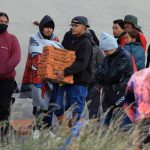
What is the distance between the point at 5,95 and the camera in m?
8.55

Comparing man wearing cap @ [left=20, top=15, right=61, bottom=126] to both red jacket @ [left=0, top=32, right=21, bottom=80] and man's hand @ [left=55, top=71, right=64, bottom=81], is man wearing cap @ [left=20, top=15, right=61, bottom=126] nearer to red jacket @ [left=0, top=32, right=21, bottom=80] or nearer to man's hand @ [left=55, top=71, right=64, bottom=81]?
red jacket @ [left=0, top=32, right=21, bottom=80]

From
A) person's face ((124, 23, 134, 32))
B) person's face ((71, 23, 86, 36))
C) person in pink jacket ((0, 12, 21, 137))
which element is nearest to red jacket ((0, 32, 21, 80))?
person in pink jacket ((0, 12, 21, 137))

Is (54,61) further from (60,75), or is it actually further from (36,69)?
(36,69)

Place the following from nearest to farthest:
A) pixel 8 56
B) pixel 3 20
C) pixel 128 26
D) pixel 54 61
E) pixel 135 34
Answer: pixel 54 61, pixel 135 34, pixel 8 56, pixel 128 26, pixel 3 20

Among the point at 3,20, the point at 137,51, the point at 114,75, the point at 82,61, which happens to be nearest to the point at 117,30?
the point at 137,51

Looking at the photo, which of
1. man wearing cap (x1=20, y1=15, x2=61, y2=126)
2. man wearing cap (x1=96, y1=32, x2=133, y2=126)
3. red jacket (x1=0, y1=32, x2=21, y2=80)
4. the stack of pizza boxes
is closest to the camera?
man wearing cap (x1=96, y1=32, x2=133, y2=126)

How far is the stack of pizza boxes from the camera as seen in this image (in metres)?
8.09

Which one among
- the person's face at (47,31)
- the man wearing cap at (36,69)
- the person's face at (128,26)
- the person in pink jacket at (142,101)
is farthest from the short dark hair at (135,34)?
the person in pink jacket at (142,101)

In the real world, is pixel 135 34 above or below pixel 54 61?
above

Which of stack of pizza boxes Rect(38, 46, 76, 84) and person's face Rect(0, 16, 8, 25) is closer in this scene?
stack of pizza boxes Rect(38, 46, 76, 84)

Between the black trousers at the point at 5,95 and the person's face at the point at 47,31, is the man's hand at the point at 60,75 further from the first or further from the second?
the person's face at the point at 47,31

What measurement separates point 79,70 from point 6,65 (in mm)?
960

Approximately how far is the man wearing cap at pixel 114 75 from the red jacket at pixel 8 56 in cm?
150

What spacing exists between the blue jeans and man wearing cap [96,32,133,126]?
0.95 meters
